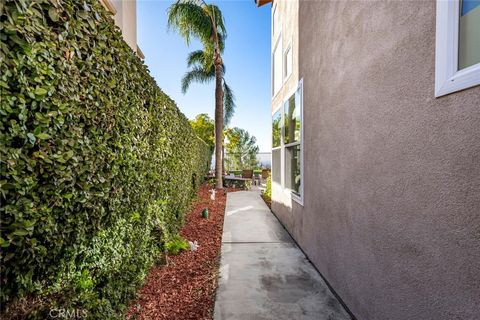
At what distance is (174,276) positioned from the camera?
134 inches

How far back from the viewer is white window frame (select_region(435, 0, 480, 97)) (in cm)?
143

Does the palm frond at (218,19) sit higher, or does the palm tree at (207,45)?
the palm frond at (218,19)

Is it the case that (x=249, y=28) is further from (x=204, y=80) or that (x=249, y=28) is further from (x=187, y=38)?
(x=204, y=80)

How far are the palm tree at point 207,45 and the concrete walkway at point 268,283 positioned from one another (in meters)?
7.56

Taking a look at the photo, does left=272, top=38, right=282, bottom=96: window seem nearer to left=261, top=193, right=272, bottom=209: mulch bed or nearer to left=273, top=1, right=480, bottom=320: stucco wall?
left=273, top=1, right=480, bottom=320: stucco wall

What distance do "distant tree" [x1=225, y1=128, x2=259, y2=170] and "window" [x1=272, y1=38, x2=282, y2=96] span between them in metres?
12.2

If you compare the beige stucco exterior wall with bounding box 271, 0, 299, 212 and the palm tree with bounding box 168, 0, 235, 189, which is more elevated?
the palm tree with bounding box 168, 0, 235, 189

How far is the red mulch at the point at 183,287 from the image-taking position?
2.63 m

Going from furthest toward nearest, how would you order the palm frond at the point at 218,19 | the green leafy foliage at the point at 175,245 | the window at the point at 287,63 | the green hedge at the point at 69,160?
the palm frond at the point at 218,19
the window at the point at 287,63
the green leafy foliage at the point at 175,245
the green hedge at the point at 69,160

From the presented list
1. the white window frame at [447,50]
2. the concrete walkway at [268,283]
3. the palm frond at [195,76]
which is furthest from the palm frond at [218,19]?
the white window frame at [447,50]

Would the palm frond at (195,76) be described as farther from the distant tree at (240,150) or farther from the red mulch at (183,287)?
the red mulch at (183,287)

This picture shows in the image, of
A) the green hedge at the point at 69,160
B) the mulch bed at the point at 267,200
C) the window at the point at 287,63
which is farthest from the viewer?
the mulch bed at the point at 267,200

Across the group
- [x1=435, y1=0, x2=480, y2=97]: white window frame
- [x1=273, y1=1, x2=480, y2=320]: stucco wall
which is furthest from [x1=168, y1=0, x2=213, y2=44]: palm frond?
[x1=435, y1=0, x2=480, y2=97]: white window frame

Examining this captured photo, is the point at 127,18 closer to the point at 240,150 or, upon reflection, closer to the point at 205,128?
the point at 205,128
